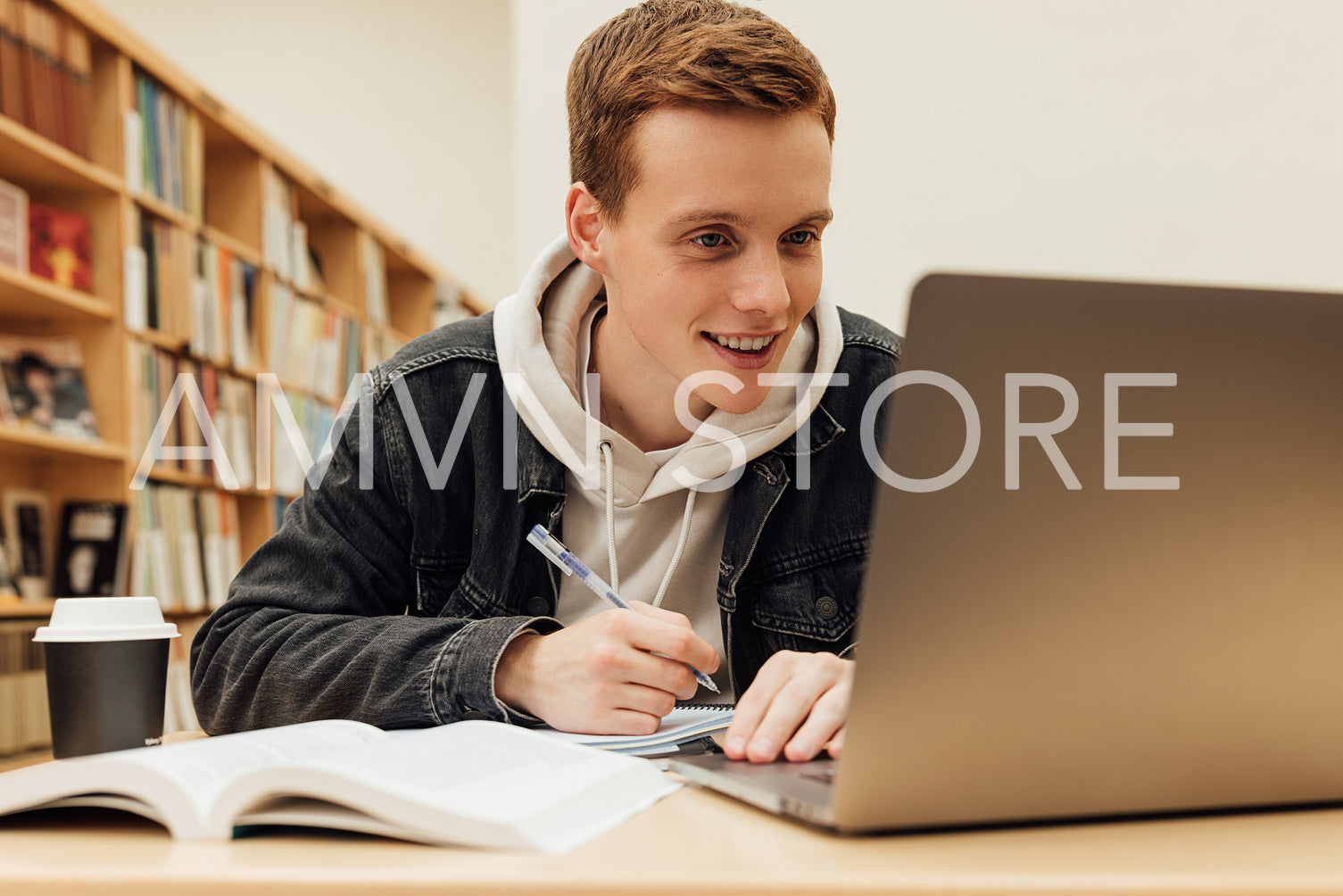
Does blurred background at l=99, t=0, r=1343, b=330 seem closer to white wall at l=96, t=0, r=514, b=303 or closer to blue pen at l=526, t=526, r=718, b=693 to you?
blue pen at l=526, t=526, r=718, b=693

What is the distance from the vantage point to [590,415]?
49.6 inches

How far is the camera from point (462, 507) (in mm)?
1243

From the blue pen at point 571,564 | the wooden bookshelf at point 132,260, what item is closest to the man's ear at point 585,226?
the blue pen at point 571,564

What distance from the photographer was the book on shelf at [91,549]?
8.22ft

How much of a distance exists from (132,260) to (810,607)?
2.08 metres

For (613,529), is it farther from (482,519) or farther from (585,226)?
(585,226)

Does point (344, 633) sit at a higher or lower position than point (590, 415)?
lower

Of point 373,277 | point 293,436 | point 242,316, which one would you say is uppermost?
point 373,277

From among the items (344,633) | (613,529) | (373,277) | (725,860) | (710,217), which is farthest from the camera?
(373,277)

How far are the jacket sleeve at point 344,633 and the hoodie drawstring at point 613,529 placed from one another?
0.58 ft

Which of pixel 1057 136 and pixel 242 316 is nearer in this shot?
pixel 1057 136

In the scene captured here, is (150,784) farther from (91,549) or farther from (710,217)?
(91,549)

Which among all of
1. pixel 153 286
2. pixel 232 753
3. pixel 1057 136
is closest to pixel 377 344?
pixel 153 286

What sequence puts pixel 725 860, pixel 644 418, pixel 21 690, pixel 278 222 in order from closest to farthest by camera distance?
1. pixel 725 860
2. pixel 644 418
3. pixel 21 690
4. pixel 278 222
